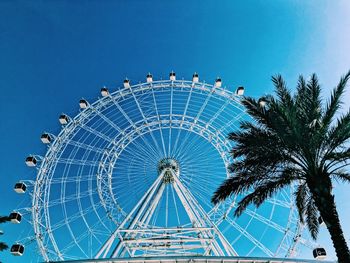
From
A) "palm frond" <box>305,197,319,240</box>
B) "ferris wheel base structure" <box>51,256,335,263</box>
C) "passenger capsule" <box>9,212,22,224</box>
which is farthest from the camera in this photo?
"passenger capsule" <box>9,212,22,224</box>

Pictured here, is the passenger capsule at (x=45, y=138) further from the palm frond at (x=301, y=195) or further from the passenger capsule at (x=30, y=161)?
the palm frond at (x=301, y=195)

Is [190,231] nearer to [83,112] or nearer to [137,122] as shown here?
[137,122]

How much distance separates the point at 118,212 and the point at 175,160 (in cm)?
547

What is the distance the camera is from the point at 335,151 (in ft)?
38.7

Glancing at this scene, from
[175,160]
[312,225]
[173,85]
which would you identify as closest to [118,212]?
[175,160]

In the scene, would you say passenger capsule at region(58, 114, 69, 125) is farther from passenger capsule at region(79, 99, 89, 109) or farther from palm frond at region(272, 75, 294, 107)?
palm frond at region(272, 75, 294, 107)

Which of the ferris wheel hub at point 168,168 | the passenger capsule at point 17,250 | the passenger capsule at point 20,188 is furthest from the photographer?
the ferris wheel hub at point 168,168

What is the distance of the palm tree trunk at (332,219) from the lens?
9.84m

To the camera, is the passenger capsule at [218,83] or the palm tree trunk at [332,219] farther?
the passenger capsule at [218,83]

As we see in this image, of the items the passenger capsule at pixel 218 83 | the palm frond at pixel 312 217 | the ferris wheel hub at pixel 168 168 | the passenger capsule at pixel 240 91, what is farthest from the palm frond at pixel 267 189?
the passenger capsule at pixel 218 83

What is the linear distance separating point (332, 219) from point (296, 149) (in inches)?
96.6

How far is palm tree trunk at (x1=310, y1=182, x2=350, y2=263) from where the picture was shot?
9840 millimetres

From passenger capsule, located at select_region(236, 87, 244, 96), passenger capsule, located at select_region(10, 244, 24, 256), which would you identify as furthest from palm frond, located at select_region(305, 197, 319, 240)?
passenger capsule, located at select_region(10, 244, 24, 256)

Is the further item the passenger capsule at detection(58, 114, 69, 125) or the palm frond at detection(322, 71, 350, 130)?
the passenger capsule at detection(58, 114, 69, 125)
